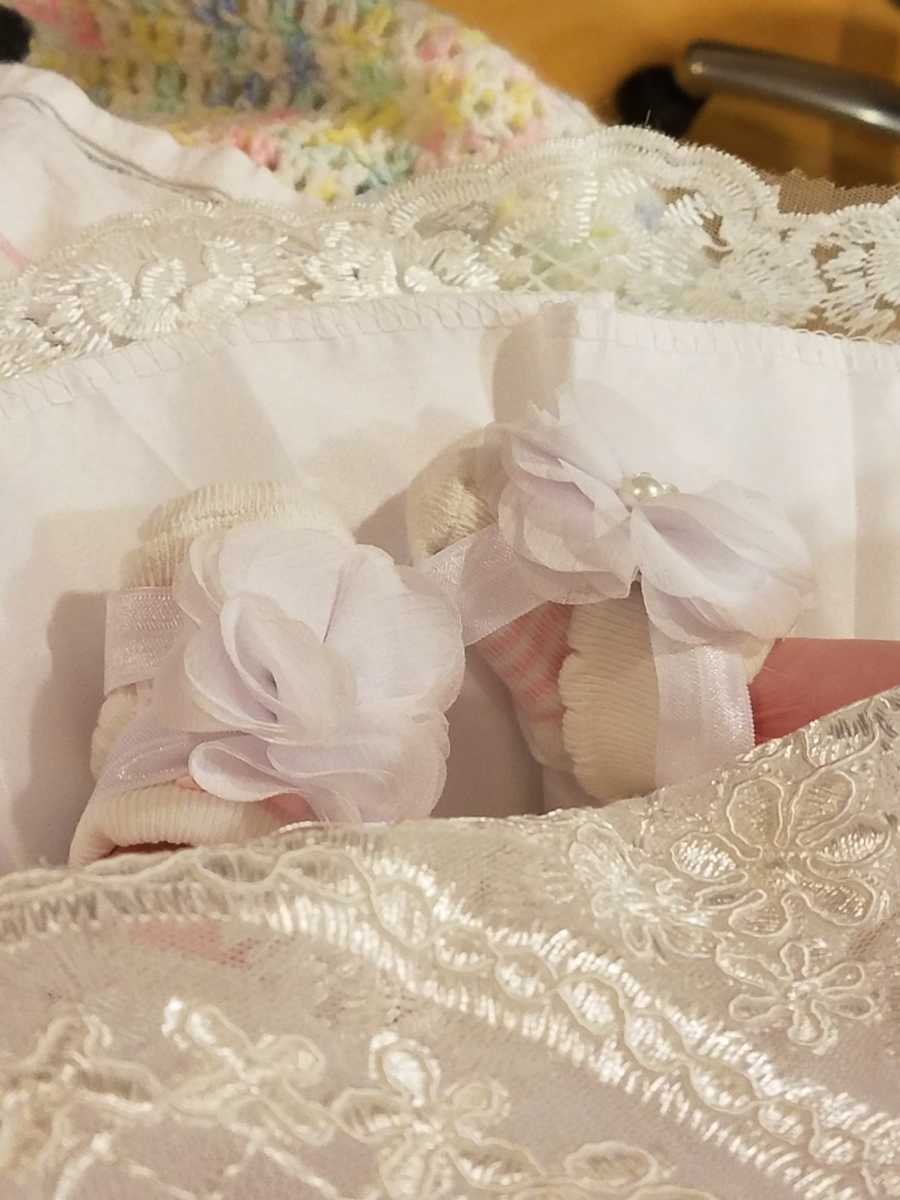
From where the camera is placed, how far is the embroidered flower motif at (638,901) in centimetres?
35

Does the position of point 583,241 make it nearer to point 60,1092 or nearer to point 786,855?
point 786,855

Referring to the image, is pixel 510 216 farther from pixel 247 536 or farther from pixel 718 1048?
pixel 718 1048

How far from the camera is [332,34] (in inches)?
24.8

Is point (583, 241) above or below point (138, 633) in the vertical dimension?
above

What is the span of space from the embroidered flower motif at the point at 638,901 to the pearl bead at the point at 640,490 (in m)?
0.16

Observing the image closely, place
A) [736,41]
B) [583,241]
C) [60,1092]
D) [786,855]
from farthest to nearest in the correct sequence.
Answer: [736,41]
[583,241]
[786,855]
[60,1092]

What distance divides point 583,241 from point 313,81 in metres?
0.20

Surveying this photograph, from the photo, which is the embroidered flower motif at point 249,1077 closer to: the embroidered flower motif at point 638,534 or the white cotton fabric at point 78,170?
the embroidered flower motif at point 638,534

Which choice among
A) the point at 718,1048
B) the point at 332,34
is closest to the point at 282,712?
the point at 718,1048

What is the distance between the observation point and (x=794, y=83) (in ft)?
2.51

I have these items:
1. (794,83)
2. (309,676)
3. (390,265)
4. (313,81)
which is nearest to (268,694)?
(309,676)

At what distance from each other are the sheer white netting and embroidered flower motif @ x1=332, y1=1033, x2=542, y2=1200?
35cm

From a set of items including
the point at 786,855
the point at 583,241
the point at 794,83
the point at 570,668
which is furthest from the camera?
the point at 794,83

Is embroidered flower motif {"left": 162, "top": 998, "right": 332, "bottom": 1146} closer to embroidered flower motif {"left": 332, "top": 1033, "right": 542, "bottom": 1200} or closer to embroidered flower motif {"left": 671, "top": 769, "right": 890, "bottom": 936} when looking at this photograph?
embroidered flower motif {"left": 332, "top": 1033, "right": 542, "bottom": 1200}
